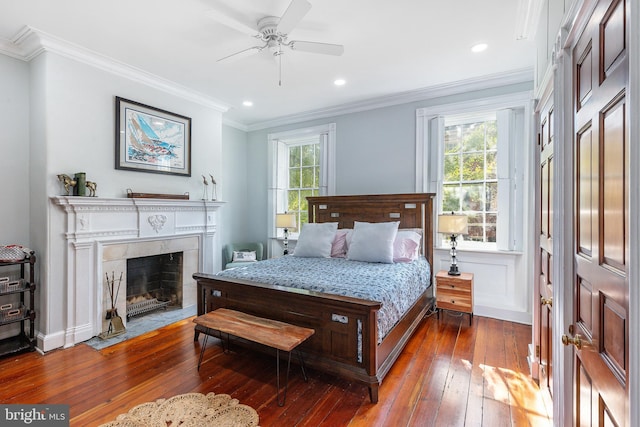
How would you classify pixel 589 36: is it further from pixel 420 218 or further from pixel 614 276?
pixel 420 218

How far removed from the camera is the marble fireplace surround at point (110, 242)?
299 cm

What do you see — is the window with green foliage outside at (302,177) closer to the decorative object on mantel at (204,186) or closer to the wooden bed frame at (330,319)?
the decorative object on mantel at (204,186)

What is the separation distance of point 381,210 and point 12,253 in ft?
12.7

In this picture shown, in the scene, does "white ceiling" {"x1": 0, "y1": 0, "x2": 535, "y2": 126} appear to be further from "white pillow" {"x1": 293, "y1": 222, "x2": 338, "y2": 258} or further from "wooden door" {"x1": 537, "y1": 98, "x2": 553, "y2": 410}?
"white pillow" {"x1": 293, "y1": 222, "x2": 338, "y2": 258}

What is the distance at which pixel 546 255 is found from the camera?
2.01 metres

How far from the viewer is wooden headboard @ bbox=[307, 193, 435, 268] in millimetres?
3949

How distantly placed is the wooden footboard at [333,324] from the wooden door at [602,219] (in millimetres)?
1127

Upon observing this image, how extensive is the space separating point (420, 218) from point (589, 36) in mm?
2952

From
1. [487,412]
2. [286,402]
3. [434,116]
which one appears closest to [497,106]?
[434,116]

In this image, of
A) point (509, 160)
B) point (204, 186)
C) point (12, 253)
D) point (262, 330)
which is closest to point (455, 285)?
point (509, 160)

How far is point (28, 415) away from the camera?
78.1 inches

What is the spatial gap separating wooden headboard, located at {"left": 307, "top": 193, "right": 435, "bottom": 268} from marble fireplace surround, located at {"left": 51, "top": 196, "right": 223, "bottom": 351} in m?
1.68

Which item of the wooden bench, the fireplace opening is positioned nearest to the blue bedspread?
the wooden bench

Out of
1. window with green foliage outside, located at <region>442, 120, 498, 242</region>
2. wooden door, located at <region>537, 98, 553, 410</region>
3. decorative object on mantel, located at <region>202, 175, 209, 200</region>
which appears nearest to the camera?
wooden door, located at <region>537, 98, 553, 410</region>
